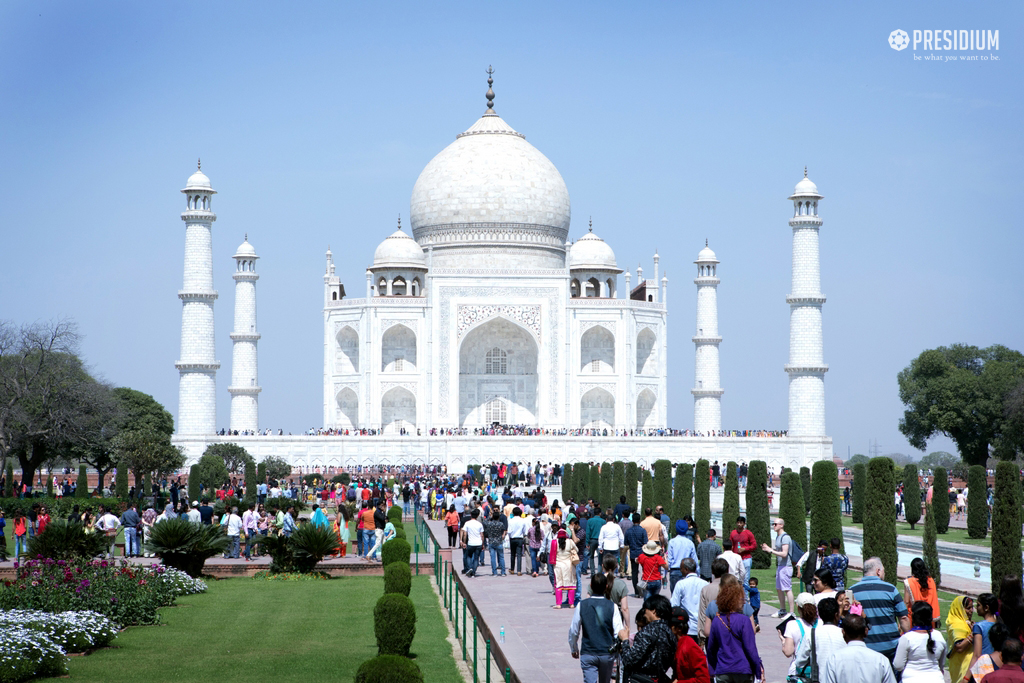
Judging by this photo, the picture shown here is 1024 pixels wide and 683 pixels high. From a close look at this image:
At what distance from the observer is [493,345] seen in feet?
134

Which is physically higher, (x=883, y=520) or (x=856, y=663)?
(x=883, y=520)

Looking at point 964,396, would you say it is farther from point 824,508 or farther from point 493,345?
point 824,508

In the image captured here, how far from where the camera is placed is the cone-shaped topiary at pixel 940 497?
67.0 feet

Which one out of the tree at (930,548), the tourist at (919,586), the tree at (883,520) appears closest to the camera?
the tourist at (919,586)

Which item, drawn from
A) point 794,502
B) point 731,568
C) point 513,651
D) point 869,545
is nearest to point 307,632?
point 513,651

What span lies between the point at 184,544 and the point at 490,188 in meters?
29.0

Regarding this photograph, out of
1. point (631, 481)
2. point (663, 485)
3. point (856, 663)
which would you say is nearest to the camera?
point (856, 663)

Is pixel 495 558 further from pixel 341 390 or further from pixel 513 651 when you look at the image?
pixel 341 390

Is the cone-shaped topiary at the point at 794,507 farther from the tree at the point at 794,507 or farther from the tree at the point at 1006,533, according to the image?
the tree at the point at 1006,533

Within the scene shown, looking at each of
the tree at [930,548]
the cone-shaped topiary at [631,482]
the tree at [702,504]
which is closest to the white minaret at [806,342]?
A: the cone-shaped topiary at [631,482]

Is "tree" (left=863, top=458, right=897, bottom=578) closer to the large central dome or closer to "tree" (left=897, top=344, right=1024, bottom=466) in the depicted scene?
"tree" (left=897, top=344, right=1024, bottom=466)

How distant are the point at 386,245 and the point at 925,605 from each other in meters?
35.4

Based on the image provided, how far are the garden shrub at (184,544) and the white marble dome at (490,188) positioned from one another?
93.3ft

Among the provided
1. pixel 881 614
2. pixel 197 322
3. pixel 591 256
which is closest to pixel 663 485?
pixel 881 614
